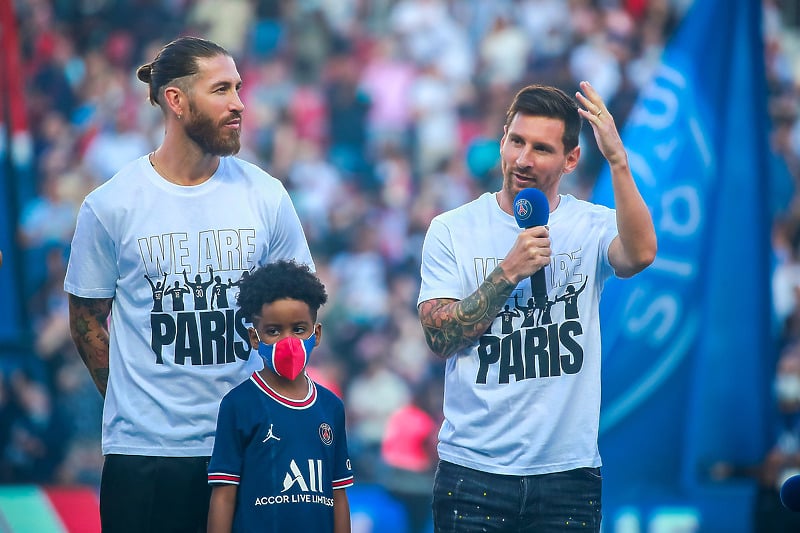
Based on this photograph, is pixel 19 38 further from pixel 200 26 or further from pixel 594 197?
pixel 594 197

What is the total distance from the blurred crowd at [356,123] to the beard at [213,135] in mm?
5410

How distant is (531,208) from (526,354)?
1.37 ft

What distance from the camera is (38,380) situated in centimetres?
880

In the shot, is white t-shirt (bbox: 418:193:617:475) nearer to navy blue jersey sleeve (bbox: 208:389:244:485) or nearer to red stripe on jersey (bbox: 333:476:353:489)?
red stripe on jersey (bbox: 333:476:353:489)

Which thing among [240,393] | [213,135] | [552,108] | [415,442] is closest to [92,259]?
[213,135]

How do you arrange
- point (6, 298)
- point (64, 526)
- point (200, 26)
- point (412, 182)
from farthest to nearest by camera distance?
point (200, 26)
point (412, 182)
point (6, 298)
point (64, 526)

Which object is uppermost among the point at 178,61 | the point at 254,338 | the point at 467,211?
the point at 178,61

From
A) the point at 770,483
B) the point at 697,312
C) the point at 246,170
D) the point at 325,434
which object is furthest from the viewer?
the point at 697,312

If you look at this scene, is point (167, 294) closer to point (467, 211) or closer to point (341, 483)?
point (341, 483)

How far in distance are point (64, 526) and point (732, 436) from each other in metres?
3.44

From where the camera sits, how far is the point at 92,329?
135 inches

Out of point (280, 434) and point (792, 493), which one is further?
point (280, 434)

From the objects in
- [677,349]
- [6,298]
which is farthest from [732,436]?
[6,298]

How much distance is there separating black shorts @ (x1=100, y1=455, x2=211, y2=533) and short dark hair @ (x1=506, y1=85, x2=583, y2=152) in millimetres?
1372
